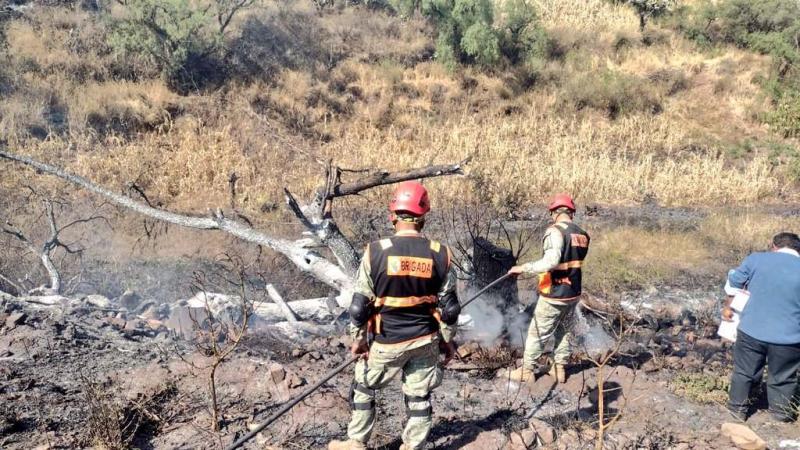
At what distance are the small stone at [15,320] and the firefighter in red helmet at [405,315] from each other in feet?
11.3

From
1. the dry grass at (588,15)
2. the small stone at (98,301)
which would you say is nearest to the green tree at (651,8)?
the dry grass at (588,15)

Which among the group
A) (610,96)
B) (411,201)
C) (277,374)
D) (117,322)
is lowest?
(117,322)

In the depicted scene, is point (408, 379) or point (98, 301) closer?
point (408, 379)

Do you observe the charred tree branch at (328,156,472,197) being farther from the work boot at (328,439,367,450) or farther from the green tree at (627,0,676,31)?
the green tree at (627,0,676,31)

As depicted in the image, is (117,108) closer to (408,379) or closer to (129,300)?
(129,300)

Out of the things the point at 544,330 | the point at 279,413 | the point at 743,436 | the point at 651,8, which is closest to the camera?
the point at 279,413

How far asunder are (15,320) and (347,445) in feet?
11.8

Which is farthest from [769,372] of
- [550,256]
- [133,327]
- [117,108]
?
[117,108]

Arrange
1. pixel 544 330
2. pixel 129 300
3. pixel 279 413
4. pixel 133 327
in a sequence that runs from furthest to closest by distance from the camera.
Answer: pixel 129 300 → pixel 133 327 → pixel 544 330 → pixel 279 413

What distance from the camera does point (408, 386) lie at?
3729mm

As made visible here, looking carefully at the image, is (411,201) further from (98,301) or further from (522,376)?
(98,301)

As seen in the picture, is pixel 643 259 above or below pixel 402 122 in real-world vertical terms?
below

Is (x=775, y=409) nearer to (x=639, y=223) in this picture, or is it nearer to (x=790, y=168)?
(x=639, y=223)

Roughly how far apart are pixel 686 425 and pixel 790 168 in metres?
11.0
